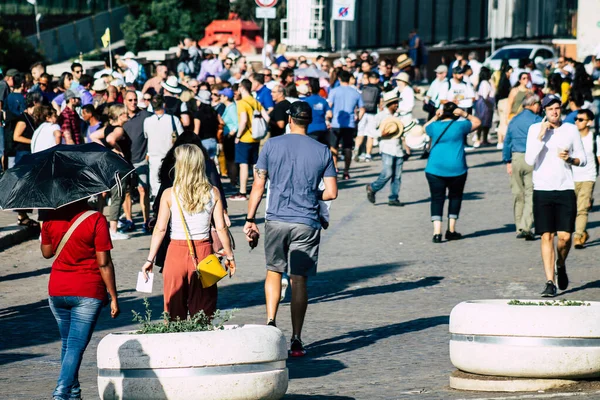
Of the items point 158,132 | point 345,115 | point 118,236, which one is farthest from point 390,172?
point 118,236

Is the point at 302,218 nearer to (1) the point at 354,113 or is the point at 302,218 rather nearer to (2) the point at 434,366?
(2) the point at 434,366

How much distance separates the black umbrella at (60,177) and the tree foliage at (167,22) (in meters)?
37.9

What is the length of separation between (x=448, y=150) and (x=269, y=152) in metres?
Answer: 6.25

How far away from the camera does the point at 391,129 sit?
18578mm

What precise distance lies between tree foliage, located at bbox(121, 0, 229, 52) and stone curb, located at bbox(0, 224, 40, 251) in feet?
98.4

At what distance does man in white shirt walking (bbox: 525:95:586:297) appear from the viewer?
11.8 m

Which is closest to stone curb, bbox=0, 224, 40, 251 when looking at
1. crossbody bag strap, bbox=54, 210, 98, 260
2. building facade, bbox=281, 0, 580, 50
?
crossbody bag strap, bbox=54, 210, 98, 260

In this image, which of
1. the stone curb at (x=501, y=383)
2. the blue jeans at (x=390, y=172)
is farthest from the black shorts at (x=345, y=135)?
the stone curb at (x=501, y=383)

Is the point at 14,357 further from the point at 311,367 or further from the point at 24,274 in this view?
the point at 24,274

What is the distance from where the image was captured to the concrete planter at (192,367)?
688cm

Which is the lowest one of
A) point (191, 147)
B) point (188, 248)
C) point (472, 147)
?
point (472, 147)

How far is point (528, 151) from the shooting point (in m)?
12.2

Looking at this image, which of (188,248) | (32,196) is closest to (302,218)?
(188,248)

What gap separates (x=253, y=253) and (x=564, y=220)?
4398mm
